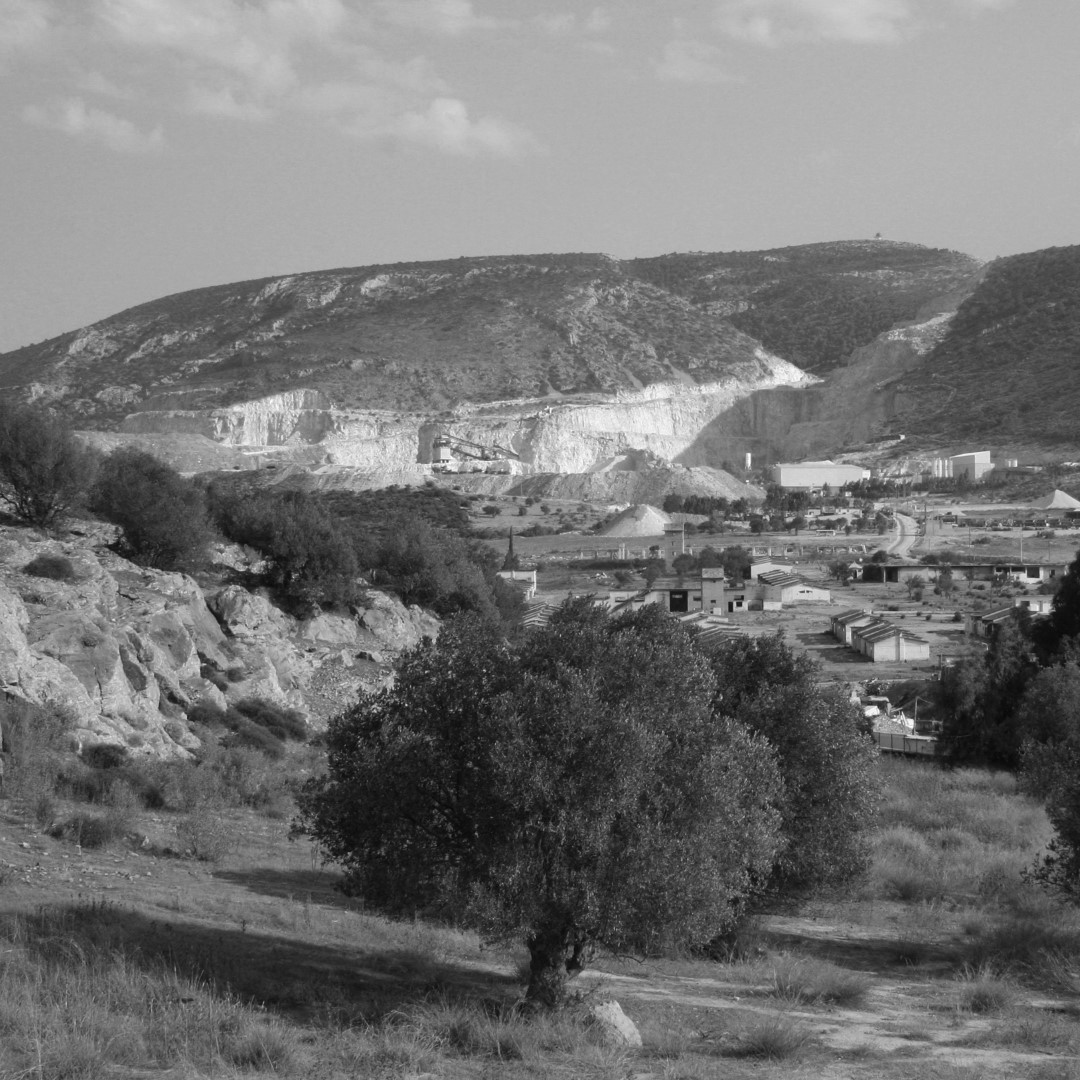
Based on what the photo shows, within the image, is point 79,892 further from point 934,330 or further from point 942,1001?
point 934,330

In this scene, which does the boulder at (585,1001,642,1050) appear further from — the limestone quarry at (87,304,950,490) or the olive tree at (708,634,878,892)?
the limestone quarry at (87,304,950,490)

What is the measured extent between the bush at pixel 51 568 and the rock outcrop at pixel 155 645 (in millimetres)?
60

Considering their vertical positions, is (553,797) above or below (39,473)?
below

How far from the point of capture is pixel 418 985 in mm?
9500

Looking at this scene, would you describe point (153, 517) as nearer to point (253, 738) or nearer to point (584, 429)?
point (253, 738)

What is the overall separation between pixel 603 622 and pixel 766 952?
3472mm

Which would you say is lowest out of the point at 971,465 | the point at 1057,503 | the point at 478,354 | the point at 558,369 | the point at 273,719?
the point at 273,719

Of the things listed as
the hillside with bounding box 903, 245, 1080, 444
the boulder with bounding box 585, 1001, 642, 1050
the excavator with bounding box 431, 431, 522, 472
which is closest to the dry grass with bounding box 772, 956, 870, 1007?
the boulder with bounding box 585, 1001, 642, 1050

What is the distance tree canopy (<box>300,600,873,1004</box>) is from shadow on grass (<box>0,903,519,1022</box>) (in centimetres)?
50

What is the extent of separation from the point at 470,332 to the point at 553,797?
134098 mm

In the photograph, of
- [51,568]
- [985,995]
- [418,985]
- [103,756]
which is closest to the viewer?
[418,985]

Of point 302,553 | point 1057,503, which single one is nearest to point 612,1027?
point 302,553

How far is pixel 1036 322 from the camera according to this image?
5069 inches

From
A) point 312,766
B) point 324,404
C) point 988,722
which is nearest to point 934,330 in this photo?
point 324,404
